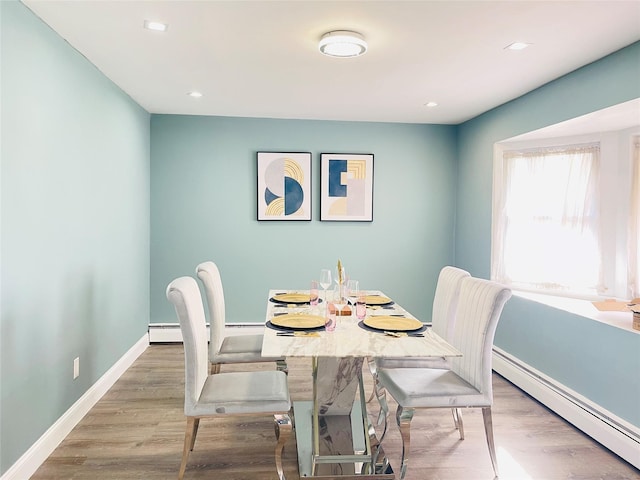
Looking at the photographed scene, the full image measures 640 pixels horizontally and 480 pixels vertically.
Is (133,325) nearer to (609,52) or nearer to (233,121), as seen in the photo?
(233,121)

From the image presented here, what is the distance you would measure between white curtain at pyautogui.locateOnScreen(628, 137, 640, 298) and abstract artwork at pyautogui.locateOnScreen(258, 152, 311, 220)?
2798mm

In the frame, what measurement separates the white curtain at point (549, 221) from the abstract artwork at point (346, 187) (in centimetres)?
132

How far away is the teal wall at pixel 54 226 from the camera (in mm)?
2094

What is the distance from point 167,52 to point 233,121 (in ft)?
6.05

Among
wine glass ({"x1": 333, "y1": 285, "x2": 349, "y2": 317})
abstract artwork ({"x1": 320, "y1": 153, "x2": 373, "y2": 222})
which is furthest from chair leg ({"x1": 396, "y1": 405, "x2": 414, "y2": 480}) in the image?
abstract artwork ({"x1": 320, "y1": 153, "x2": 373, "y2": 222})

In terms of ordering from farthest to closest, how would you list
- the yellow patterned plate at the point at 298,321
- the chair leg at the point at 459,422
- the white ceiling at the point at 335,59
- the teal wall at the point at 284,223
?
1. the teal wall at the point at 284,223
2. the chair leg at the point at 459,422
3. the yellow patterned plate at the point at 298,321
4. the white ceiling at the point at 335,59

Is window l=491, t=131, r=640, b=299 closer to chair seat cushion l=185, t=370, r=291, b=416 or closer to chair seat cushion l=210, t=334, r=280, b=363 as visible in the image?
chair seat cushion l=210, t=334, r=280, b=363

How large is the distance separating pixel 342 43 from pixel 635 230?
236cm

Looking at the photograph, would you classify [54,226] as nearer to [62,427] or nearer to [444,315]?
[62,427]

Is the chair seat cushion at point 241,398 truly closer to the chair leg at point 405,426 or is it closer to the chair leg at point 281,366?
the chair leg at point 281,366

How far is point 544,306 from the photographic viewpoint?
3352 millimetres

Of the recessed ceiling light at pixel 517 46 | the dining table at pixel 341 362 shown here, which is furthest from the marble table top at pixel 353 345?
the recessed ceiling light at pixel 517 46

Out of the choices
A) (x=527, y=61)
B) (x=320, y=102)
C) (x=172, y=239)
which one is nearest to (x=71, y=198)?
(x=172, y=239)

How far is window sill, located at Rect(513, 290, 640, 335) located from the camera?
2740 millimetres
